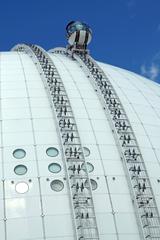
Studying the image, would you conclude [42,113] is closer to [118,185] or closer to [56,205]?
[118,185]

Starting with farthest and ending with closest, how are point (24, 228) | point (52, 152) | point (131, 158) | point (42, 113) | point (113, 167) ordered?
1. point (42, 113)
2. point (131, 158)
3. point (113, 167)
4. point (52, 152)
5. point (24, 228)

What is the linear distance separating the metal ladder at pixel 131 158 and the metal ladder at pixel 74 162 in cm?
209

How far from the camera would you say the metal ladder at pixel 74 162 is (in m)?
21.2

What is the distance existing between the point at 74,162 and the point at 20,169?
2507mm

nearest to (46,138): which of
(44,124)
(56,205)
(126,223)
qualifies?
(44,124)

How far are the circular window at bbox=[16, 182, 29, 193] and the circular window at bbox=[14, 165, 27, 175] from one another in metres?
0.57

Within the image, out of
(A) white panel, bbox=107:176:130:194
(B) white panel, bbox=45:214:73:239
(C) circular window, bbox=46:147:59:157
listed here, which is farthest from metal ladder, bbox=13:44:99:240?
(A) white panel, bbox=107:176:130:194

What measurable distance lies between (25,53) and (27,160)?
12.8 m

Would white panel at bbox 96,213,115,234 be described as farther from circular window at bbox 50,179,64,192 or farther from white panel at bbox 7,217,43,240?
white panel at bbox 7,217,43,240

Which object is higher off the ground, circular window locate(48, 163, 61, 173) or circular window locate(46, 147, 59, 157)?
circular window locate(46, 147, 59, 157)

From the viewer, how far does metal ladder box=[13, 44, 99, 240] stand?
2117 centimetres

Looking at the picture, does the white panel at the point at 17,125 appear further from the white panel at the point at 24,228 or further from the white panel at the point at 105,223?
the white panel at the point at 105,223

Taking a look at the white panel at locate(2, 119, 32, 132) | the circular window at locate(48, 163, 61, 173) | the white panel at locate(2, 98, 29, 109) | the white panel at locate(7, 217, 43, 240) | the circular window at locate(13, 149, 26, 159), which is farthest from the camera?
the white panel at locate(2, 98, 29, 109)

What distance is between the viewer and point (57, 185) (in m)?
Answer: 22.2
